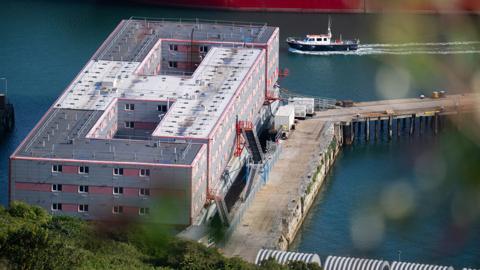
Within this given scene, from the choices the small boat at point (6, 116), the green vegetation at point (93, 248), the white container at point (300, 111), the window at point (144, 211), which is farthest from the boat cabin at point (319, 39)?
the green vegetation at point (93, 248)

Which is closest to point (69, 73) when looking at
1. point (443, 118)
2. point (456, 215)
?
point (443, 118)

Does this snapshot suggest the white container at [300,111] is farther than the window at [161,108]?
Yes

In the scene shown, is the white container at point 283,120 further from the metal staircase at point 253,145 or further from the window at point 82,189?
the window at point 82,189

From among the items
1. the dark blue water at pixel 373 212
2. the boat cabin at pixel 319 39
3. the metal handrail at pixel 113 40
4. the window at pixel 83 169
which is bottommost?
the dark blue water at pixel 373 212

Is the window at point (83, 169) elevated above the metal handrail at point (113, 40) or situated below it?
below

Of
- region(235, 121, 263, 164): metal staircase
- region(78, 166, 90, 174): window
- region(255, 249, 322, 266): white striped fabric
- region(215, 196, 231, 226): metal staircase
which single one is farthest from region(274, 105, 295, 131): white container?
region(255, 249, 322, 266): white striped fabric

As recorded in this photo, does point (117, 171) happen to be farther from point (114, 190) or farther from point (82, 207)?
point (82, 207)

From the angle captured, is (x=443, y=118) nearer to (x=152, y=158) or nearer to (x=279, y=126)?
(x=279, y=126)
